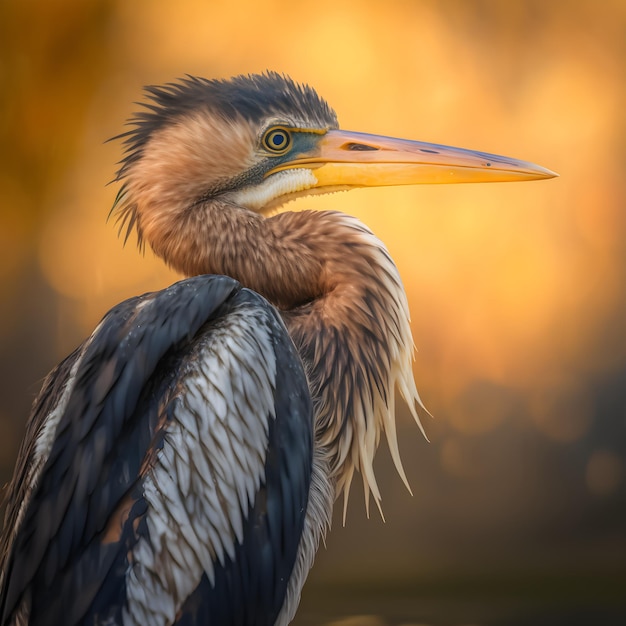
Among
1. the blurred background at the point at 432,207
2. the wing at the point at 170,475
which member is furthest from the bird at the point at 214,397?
the blurred background at the point at 432,207

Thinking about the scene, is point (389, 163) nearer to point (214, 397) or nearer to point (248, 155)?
point (248, 155)

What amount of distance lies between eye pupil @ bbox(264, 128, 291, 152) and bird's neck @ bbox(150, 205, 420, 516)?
15 centimetres

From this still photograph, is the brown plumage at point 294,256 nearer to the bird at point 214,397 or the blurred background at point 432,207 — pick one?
the bird at point 214,397

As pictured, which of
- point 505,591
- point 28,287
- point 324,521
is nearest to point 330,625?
point 505,591

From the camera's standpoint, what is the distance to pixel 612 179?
103 inches

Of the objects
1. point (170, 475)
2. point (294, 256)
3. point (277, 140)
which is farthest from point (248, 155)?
point (170, 475)

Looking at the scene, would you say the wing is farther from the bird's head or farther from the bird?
the bird's head

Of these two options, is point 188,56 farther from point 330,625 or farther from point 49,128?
point 330,625

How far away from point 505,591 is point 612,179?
130cm

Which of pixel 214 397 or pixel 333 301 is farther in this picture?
pixel 333 301

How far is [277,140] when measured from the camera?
1529 millimetres

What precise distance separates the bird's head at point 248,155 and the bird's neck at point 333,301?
7 cm

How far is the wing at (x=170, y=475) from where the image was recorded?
1100 mm

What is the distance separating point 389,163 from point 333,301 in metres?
0.35
